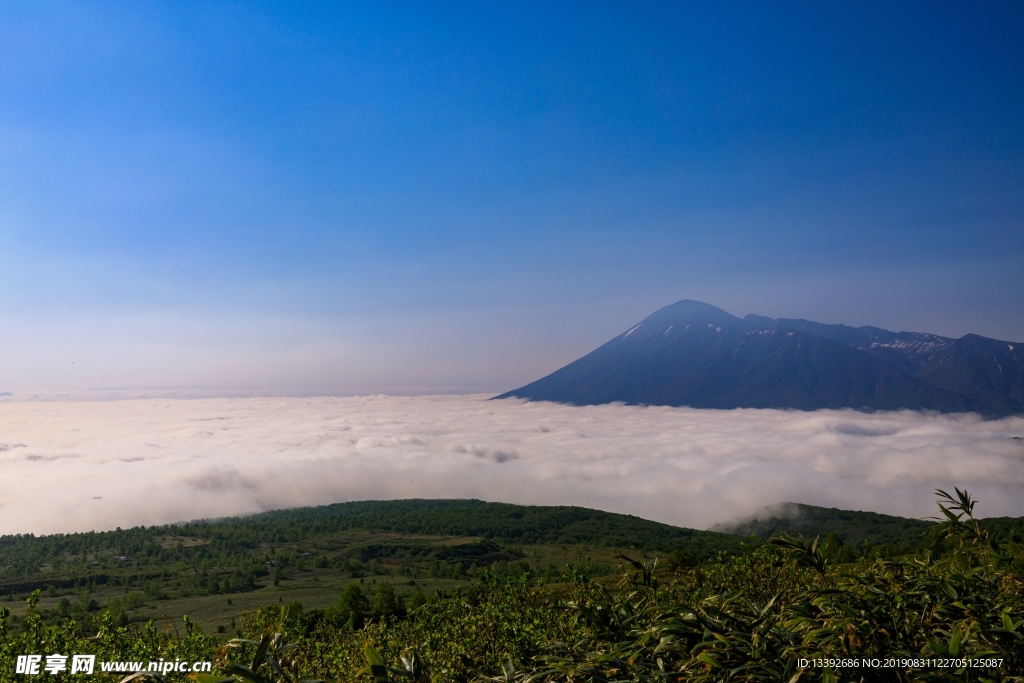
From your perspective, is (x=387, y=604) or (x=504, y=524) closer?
(x=387, y=604)

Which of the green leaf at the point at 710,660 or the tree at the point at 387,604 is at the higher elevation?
the green leaf at the point at 710,660

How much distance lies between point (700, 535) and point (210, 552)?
87.5 meters

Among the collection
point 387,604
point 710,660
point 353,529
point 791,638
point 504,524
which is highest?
point 710,660

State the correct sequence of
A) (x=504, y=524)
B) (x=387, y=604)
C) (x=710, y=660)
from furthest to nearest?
1. (x=504, y=524)
2. (x=387, y=604)
3. (x=710, y=660)

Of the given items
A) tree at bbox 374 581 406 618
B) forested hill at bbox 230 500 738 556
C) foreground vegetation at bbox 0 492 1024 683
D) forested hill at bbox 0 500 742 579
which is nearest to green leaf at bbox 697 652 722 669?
Answer: foreground vegetation at bbox 0 492 1024 683

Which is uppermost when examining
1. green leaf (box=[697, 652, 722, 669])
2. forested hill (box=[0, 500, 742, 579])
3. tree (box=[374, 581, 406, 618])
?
green leaf (box=[697, 652, 722, 669])

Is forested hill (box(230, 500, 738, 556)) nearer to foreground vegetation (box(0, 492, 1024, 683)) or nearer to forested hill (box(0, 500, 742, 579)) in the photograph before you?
forested hill (box(0, 500, 742, 579))

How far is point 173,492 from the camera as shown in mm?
175500

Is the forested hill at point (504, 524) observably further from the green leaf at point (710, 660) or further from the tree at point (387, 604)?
the green leaf at point (710, 660)

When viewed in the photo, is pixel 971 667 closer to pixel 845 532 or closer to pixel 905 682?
pixel 905 682

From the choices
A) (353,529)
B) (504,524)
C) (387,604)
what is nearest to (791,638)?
(387,604)

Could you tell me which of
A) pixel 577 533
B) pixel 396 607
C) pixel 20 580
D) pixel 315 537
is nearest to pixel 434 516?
pixel 315 537

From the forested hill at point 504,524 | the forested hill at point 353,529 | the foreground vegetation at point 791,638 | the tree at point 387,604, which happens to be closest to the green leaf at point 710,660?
the foreground vegetation at point 791,638

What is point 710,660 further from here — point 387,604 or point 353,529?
point 353,529
